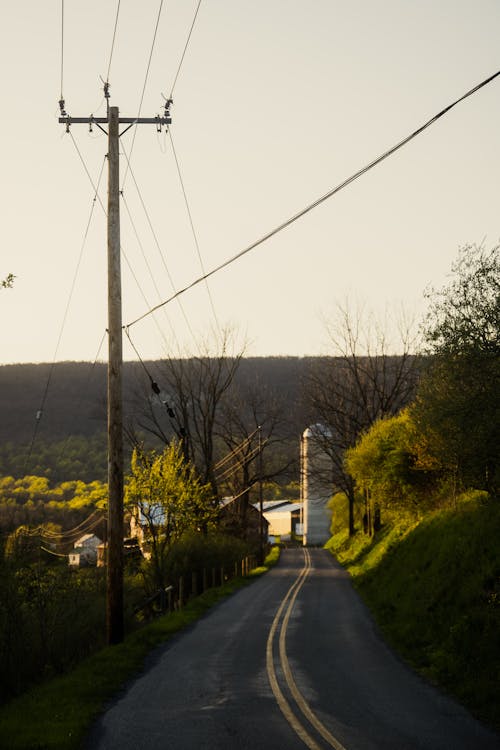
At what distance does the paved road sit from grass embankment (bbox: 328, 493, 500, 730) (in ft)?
1.89

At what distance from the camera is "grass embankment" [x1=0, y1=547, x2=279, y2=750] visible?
35.5ft

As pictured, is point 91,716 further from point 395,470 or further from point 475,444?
point 395,470

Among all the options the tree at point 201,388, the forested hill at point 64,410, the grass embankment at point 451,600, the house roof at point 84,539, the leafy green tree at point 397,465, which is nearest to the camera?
the grass embankment at point 451,600

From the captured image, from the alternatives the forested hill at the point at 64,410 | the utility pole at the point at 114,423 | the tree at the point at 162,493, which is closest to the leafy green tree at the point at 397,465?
the tree at the point at 162,493

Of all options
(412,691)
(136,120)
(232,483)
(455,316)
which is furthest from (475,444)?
(232,483)

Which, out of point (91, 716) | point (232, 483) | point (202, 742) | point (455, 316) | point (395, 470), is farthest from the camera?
point (232, 483)

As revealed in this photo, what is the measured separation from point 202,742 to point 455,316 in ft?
59.0

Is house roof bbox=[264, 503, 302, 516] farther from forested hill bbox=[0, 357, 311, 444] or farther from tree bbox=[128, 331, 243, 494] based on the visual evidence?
tree bbox=[128, 331, 243, 494]

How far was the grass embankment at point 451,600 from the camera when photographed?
14.9 meters

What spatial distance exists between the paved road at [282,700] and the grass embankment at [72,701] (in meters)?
0.33

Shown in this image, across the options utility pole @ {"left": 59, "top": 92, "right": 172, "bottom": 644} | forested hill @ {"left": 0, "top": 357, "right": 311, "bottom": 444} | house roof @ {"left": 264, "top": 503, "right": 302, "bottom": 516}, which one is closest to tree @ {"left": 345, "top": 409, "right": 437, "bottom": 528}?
utility pole @ {"left": 59, "top": 92, "right": 172, "bottom": 644}

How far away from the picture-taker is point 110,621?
61.5 feet

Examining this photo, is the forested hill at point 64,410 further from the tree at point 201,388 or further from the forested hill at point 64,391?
the tree at point 201,388

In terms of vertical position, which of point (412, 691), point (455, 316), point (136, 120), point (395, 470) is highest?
point (136, 120)
